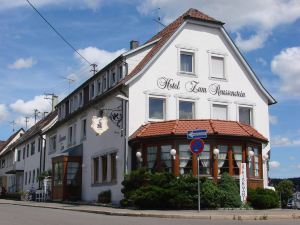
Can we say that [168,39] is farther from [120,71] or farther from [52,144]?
[52,144]

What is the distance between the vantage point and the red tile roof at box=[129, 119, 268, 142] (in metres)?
25.8

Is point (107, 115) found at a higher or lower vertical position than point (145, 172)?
higher

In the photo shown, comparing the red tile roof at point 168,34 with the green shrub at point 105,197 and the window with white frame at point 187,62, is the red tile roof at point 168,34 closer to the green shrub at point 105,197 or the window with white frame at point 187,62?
the window with white frame at point 187,62

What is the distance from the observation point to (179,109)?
2944cm

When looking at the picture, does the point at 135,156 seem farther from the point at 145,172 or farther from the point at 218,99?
the point at 218,99

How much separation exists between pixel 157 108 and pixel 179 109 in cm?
135

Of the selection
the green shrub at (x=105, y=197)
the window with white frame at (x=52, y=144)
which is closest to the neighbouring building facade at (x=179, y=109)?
the green shrub at (x=105, y=197)

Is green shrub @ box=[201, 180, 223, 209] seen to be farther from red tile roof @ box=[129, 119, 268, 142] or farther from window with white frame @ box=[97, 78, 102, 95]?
window with white frame @ box=[97, 78, 102, 95]

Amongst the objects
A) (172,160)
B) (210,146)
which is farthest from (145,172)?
(210,146)

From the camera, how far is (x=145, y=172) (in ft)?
82.9

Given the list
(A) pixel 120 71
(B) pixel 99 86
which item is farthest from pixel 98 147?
(A) pixel 120 71

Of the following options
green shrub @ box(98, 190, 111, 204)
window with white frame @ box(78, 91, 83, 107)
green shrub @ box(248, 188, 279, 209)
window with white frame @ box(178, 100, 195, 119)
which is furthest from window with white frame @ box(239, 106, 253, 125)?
window with white frame @ box(78, 91, 83, 107)

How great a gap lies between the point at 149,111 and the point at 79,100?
1149cm

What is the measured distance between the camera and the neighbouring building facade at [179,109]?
85.5 feet
